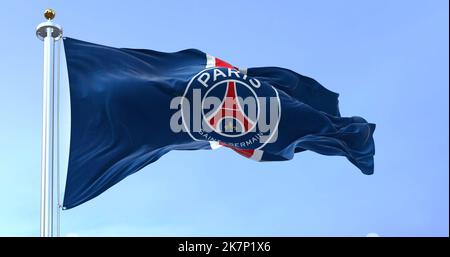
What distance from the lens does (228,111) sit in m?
13.5

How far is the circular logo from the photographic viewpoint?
13.3 m

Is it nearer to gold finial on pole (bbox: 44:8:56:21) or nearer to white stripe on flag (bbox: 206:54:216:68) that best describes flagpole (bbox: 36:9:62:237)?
gold finial on pole (bbox: 44:8:56:21)

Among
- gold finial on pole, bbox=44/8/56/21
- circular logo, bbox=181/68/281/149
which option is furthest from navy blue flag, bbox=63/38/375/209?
gold finial on pole, bbox=44/8/56/21

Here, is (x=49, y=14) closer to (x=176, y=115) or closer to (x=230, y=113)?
(x=176, y=115)

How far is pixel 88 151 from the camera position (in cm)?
1247

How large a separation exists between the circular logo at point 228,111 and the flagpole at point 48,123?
2438 millimetres

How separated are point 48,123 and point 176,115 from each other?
238cm

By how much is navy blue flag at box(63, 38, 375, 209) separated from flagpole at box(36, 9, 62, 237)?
1.73 feet

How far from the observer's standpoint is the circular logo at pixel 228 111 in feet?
43.7

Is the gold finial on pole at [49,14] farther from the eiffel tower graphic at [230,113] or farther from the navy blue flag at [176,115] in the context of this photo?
the eiffel tower graphic at [230,113]
